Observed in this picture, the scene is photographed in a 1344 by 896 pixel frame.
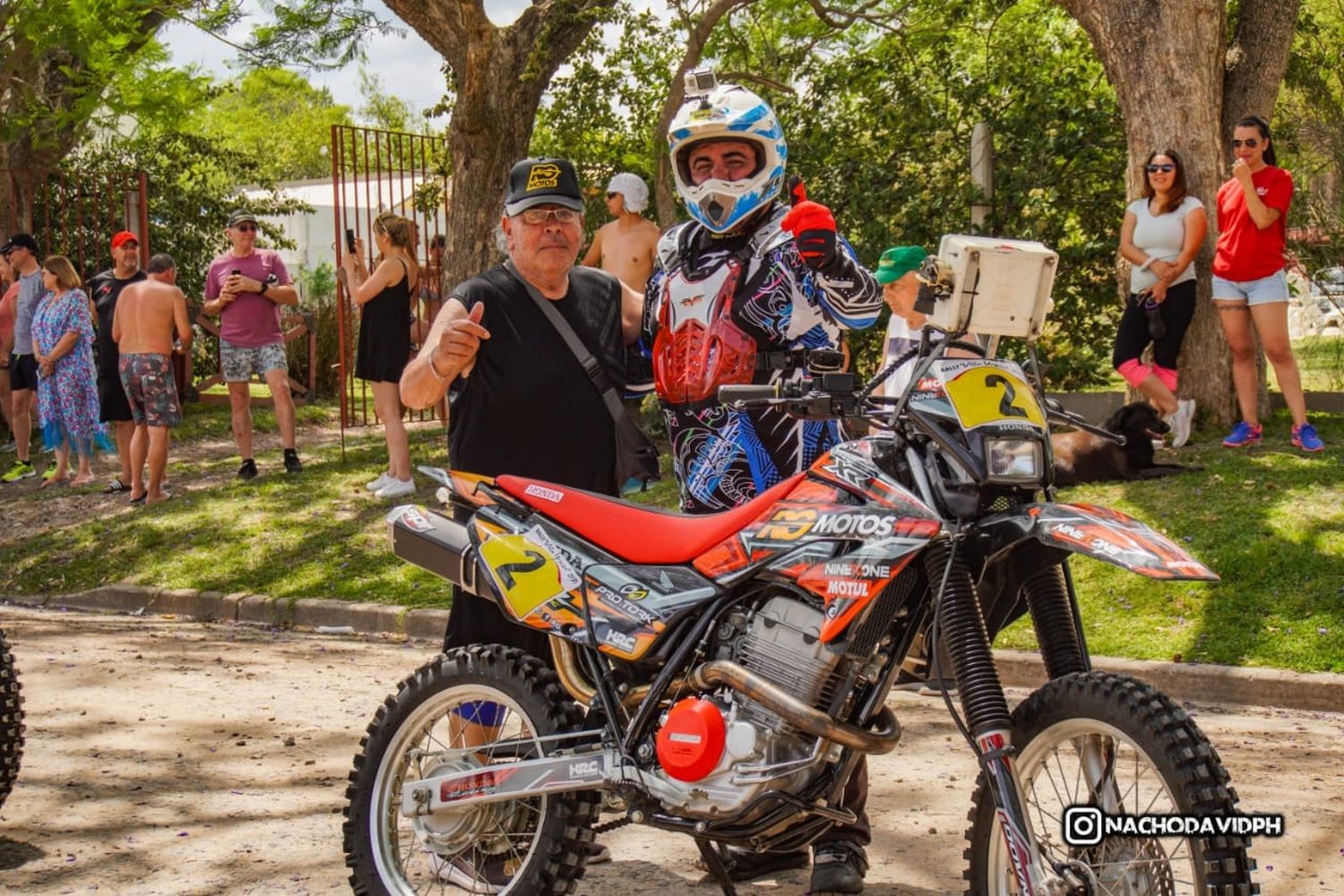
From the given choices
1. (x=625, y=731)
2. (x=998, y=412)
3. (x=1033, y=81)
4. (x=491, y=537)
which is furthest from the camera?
(x=1033, y=81)

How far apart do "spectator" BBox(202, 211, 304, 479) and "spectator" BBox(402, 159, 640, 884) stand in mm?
8706

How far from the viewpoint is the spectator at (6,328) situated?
637 inches

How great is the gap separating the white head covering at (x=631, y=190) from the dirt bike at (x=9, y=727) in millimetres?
6923

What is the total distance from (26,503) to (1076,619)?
485 inches

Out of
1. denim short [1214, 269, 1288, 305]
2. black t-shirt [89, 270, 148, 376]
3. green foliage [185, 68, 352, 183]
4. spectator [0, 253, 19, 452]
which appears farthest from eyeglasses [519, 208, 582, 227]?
green foliage [185, 68, 352, 183]

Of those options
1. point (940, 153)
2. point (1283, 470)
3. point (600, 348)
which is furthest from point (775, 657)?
point (940, 153)

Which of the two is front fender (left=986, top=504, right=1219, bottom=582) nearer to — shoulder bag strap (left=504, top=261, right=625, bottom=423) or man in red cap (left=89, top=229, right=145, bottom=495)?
shoulder bag strap (left=504, top=261, right=625, bottom=423)

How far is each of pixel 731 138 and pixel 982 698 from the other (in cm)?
191

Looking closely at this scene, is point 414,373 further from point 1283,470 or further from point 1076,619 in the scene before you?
point 1283,470

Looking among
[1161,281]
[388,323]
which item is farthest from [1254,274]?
[388,323]

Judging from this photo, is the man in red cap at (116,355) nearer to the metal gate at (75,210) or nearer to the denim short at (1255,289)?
the metal gate at (75,210)

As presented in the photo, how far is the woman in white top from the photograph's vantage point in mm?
10672

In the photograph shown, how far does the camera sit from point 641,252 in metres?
11.4

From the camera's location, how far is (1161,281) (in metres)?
10.8
